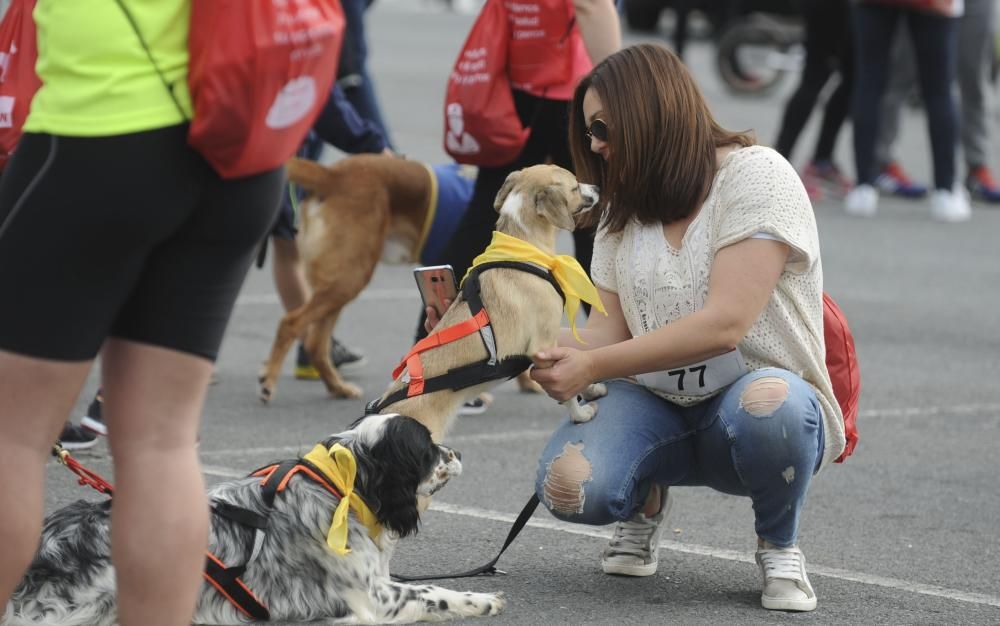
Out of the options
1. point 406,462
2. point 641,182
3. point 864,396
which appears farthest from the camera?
point 864,396

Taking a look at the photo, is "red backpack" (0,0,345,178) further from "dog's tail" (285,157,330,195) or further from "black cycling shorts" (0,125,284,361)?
"dog's tail" (285,157,330,195)

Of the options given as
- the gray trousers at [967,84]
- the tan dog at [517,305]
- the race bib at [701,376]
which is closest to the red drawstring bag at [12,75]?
the tan dog at [517,305]

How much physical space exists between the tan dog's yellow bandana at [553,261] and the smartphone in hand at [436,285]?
78mm

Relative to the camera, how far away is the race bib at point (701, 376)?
3584mm

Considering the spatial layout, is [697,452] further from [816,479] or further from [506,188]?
[816,479]

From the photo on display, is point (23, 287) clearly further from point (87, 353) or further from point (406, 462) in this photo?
point (406, 462)

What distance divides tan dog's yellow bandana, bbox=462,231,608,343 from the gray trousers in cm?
701

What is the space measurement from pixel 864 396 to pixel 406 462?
3.44 m

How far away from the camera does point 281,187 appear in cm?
243

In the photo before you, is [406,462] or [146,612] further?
[406,462]

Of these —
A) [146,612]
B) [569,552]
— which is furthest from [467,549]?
[146,612]

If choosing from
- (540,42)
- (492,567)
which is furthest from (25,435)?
(540,42)

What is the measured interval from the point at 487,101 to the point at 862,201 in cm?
625

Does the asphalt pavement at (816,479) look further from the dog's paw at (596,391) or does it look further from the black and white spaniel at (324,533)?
the dog's paw at (596,391)
